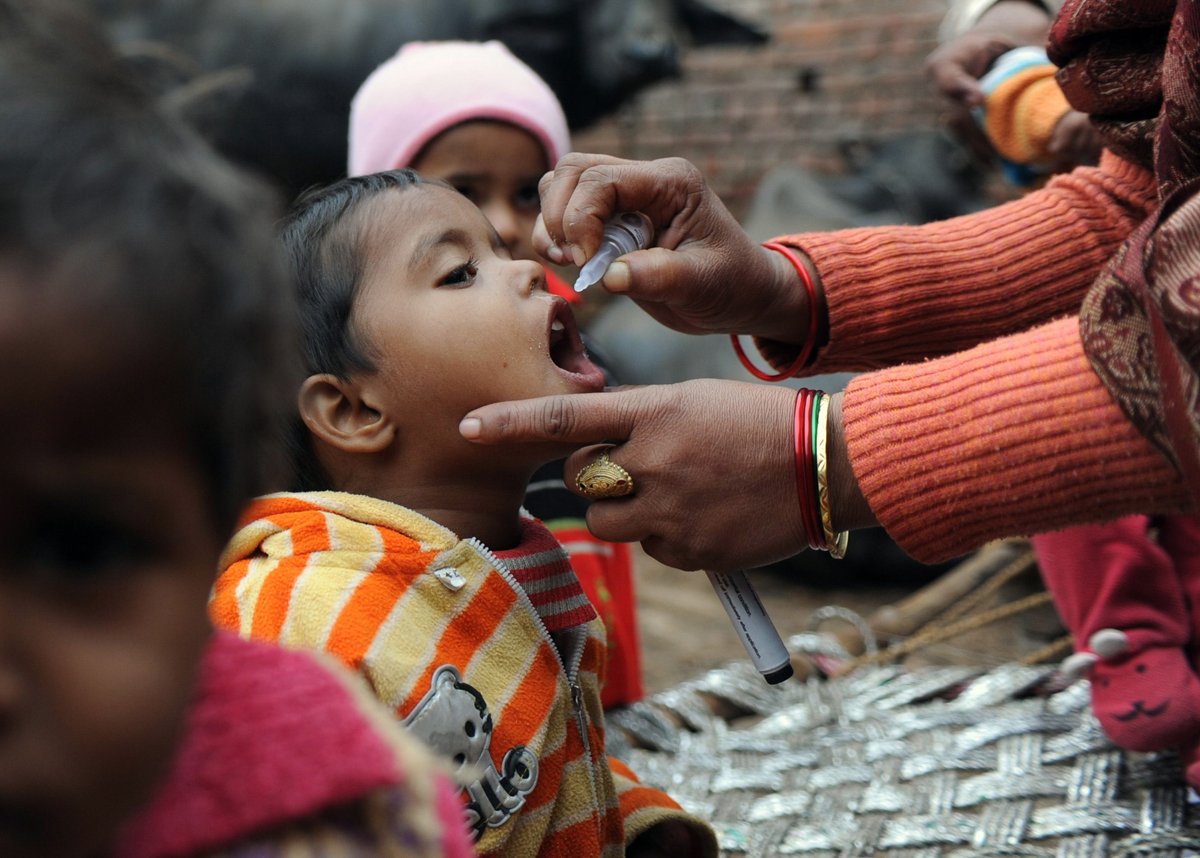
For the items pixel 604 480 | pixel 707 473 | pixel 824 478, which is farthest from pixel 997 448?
pixel 604 480

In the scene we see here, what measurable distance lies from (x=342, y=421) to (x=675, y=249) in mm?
461

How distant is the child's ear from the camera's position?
1.25 m

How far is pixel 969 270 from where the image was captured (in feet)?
5.68

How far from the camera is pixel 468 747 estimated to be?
108 cm

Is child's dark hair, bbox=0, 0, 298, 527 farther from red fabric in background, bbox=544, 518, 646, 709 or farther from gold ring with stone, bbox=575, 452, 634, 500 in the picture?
red fabric in background, bbox=544, 518, 646, 709

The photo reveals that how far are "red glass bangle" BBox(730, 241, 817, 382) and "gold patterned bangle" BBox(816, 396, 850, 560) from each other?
0.30 m

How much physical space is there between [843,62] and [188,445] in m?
5.02

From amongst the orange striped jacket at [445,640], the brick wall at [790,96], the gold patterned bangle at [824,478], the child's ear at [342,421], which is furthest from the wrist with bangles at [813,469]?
the brick wall at [790,96]

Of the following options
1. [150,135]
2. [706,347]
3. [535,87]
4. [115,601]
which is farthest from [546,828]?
[706,347]

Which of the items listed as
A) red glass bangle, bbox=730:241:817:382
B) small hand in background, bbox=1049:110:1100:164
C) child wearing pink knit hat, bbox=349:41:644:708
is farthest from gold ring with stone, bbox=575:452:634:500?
small hand in background, bbox=1049:110:1100:164

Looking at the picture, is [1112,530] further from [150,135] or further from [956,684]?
[150,135]

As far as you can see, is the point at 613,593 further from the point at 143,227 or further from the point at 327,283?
the point at 143,227

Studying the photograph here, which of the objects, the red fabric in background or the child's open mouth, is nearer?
the child's open mouth

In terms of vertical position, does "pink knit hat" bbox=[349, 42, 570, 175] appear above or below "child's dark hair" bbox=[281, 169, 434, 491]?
below
